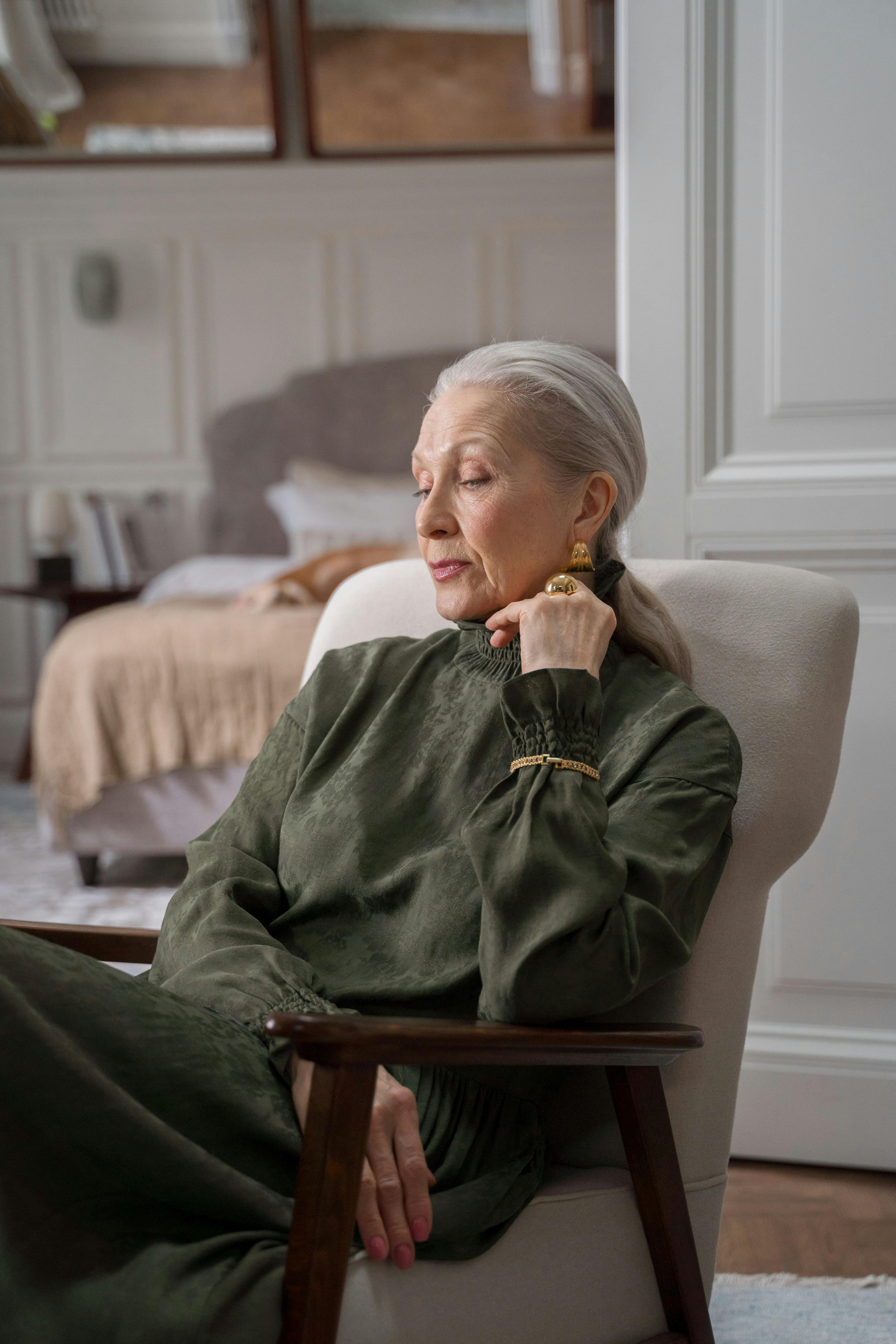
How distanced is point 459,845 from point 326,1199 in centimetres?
45

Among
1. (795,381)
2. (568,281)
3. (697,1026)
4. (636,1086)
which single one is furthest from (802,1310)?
(568,281)

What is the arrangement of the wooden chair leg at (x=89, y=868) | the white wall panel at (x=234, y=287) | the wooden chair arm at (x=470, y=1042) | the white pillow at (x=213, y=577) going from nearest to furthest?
the wooden chair arm at (x=470, y=1042) < the wooden chair leg at (x=89, y=868) < the white pillow at (x=213, y=577) < the white wall panel at (x=234, y=287)

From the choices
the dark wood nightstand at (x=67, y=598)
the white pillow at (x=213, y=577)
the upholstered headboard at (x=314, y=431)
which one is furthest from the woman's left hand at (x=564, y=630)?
the upholstered headboard at (x=314, y=431)

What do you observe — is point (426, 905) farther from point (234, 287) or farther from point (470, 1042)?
point (234, 287)

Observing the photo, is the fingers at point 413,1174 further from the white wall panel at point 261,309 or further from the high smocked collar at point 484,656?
the white wall panel at point 261,309

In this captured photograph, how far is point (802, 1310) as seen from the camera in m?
1.62

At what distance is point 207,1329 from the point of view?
3.00ft

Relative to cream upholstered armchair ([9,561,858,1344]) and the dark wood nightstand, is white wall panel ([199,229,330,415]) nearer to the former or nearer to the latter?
the dark wood nightstand

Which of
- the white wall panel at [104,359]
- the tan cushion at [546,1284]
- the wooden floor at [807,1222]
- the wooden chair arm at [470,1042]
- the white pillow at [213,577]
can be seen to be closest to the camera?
the wooden chair arm at [470,1042]

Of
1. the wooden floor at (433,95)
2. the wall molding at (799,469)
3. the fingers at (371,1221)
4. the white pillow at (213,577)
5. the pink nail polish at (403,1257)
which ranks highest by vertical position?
the wooden floor at (433,95)

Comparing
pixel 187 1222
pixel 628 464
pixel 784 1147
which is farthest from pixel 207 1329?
pixel 784 1147

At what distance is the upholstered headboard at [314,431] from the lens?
5613mm

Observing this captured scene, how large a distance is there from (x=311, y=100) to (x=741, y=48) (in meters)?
3.99

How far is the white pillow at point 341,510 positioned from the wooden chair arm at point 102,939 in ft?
11.8
